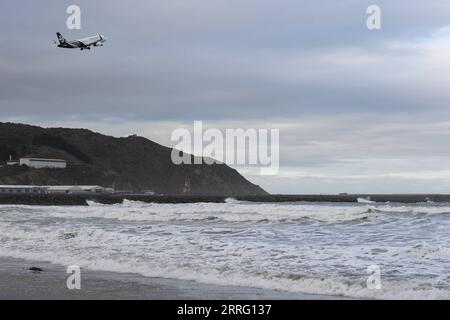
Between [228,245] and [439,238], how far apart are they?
6997 mm

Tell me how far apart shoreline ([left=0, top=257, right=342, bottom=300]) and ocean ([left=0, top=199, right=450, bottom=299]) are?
71cm

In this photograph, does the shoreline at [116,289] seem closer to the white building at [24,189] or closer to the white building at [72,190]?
the white building at [24,189]

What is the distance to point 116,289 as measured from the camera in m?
13.0

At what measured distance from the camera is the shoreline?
39.2 feet

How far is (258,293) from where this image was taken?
12.6 meters

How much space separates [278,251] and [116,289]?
6281mm

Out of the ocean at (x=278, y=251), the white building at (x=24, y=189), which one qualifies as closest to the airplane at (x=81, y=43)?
the ocean at (x=278, y=251)

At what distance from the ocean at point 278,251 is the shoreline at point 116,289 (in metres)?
0.71

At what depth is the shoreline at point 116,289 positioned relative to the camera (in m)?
12.0
